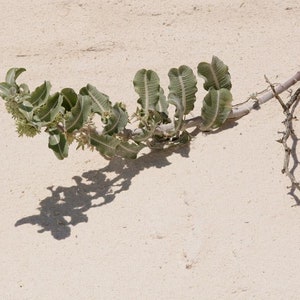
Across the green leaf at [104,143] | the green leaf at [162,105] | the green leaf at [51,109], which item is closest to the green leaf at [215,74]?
the green leaf at [162,105]

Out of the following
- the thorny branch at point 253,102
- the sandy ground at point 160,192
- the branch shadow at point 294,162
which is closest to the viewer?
the sandy ground at point 160,192

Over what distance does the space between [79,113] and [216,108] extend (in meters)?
0.54

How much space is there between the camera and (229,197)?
2.39 m

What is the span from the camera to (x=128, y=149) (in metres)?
2.59

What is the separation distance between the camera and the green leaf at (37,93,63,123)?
240 cm

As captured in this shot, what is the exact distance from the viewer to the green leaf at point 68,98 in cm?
249

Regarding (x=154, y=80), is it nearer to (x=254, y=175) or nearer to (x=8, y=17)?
(x=254, y=175)

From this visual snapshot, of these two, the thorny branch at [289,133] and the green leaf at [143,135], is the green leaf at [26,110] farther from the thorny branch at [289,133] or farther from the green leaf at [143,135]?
the thorny branch at [289,133]

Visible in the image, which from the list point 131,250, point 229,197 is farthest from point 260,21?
point 131,250

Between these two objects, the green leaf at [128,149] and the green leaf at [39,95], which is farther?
the green leaf at [128,149]

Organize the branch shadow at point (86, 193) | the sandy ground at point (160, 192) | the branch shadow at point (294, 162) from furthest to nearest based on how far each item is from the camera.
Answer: the branch shadow at point (86, 193) < the branch shadow at point (294, 162) < the sandy ground at point (160, 192)

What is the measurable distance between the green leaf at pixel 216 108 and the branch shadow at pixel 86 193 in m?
0.13

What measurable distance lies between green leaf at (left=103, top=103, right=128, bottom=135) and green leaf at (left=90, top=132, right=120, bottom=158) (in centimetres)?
4

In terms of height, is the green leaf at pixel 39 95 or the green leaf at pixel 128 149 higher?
the green leaf at pixel 39 95
